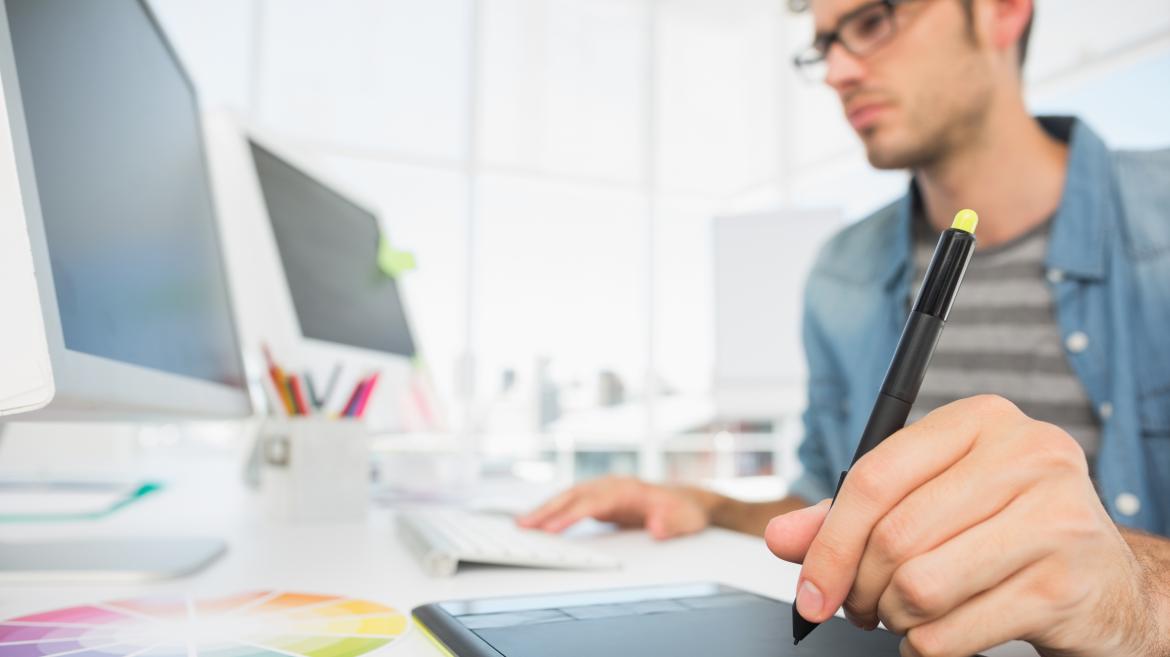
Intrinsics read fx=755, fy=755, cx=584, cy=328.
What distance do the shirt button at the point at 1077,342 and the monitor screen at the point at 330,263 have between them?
0.99 metres

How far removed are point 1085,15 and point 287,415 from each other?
3744mm

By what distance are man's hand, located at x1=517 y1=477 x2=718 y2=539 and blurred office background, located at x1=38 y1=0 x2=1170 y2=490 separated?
322 centimetres

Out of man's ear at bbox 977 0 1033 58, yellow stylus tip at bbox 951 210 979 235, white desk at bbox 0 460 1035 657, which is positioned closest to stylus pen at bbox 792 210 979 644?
yellow stylus tip at bbox 951 210 979 235

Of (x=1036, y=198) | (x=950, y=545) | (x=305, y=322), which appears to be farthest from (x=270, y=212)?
(x=1036, y=198)

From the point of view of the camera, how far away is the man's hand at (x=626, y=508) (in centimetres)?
73

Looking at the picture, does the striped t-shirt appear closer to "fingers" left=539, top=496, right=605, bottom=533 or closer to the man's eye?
the man's eye

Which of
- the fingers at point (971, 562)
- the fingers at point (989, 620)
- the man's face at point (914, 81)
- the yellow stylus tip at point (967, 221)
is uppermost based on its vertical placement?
the man's face at point (914, 81)

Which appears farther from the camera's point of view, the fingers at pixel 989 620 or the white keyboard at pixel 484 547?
the white keyboard at pixel 484 547

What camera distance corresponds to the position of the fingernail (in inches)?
12.0

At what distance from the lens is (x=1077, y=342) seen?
100 cm

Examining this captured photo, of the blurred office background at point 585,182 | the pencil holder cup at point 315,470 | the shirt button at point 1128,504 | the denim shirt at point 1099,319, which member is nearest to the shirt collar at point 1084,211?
the denim shirt at point 1099,319

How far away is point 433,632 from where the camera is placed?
14.4 inches

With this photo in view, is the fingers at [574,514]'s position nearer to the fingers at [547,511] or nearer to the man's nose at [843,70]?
the fingers at [547,511]

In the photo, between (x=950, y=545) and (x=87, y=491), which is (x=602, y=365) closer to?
(x=87, y=491)
